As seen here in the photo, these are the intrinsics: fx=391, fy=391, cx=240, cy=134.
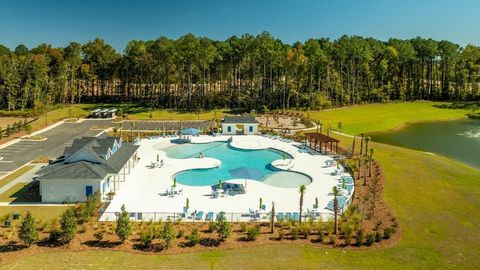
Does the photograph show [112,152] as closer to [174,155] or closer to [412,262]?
[174,155]

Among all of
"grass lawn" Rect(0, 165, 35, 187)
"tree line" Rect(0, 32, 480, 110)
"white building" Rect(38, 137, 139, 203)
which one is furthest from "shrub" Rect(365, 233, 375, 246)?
"tree line" Rect(0, 32, 480, 110)

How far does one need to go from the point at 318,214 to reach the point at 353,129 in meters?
39.6

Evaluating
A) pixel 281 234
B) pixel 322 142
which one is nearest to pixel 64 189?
pixel 281 234

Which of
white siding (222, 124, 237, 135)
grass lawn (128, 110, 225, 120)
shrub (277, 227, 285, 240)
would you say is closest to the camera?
shrub (277, 227, 285, 240)

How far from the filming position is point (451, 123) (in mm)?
71938

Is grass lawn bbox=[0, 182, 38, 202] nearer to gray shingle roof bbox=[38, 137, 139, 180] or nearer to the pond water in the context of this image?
gray shingle roof bbox=[38, 137, 139, 180]

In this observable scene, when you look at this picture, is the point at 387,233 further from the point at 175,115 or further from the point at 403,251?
the point at 175,115

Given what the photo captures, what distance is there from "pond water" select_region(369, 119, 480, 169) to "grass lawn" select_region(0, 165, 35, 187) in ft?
146

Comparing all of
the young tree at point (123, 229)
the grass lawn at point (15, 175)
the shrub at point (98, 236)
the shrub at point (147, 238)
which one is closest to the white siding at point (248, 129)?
the grass lawn at point (15, 175)

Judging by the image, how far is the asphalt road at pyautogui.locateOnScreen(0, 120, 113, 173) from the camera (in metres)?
41.2

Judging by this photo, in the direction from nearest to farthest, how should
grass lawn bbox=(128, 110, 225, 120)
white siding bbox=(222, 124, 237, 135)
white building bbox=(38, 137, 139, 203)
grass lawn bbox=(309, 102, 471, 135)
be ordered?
white building bbox=(38, 137, 139, 203)
white siding bbox=(222, 124, 237, 135)
grass lawn bbox=(309, 102, 471, 135)
grass lawn bbox=(128, 110, 225, 120)

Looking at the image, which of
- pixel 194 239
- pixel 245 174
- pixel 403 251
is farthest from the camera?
pixel 245 174

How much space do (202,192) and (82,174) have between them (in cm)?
950

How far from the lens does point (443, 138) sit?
57906 millimetres
